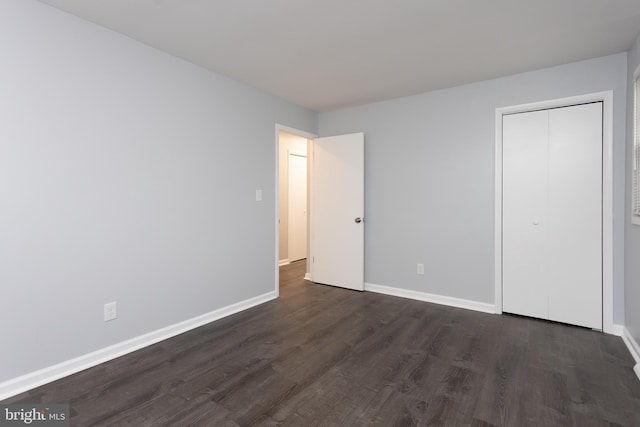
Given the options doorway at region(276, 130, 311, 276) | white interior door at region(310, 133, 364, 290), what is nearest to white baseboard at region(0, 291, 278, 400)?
white interior door at region(310, 133, 364, 290)

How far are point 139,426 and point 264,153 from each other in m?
2.74

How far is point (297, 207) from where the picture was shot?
20.0ft

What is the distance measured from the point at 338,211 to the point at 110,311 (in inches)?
108

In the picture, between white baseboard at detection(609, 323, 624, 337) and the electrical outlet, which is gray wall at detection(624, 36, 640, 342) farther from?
the electrical outlet

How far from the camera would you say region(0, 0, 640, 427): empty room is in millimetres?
1965

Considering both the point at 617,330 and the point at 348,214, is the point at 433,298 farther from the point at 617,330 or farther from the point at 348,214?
the point at 617,330

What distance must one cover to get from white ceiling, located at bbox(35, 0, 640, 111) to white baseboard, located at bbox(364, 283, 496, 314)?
7.69ft

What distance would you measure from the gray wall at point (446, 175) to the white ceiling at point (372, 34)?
0.22 metres

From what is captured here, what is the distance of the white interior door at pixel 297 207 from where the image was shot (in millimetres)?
5953

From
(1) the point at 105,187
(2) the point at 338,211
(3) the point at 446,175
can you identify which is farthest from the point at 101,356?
(3) the point at 446,175

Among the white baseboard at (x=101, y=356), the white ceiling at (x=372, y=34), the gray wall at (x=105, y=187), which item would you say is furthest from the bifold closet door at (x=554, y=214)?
the white baseboard at (x=101, y=356)

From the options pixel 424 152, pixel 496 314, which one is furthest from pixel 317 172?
pixel 496 314

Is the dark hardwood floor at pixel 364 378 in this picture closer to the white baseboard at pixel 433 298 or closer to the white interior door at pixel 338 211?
the white baseboard at pixel 433 298

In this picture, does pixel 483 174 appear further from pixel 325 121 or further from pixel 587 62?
pixel 325 121
